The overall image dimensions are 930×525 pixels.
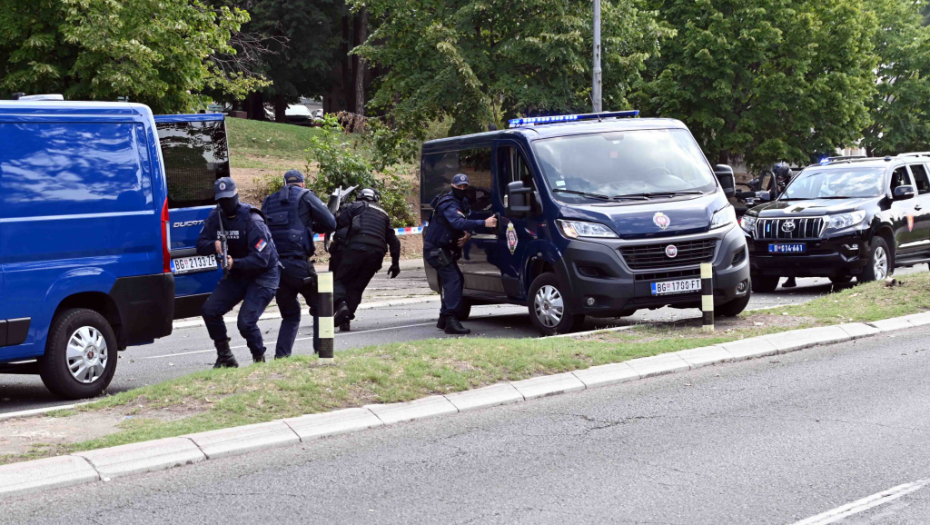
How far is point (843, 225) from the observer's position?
1599 cm

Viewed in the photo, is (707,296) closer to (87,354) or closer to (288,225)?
(288,225)

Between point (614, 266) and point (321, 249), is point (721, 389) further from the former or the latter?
point (321, 249)

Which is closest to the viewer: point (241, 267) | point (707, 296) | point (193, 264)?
point (241, 267)

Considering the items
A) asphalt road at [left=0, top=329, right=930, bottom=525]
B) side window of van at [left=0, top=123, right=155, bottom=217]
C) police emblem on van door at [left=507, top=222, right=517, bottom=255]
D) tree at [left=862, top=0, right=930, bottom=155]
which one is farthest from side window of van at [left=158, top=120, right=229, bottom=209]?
tree at [left=862, top=0, right=930, bottom=155]

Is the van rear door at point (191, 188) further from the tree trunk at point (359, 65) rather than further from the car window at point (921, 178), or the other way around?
the tree trunk at point (359, 65)

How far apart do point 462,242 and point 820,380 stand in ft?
15.9

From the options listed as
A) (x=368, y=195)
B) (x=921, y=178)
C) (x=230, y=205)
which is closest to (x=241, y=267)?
(x=230, y=205)

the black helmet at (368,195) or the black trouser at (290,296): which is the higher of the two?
the black helmet at (368,195)

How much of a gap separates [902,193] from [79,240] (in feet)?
40.1

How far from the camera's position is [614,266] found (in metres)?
11.3

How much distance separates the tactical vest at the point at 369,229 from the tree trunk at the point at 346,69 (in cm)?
3650

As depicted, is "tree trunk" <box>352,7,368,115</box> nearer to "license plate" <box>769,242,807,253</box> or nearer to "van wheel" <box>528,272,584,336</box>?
"license plate" <box>769,242,807,253</box>

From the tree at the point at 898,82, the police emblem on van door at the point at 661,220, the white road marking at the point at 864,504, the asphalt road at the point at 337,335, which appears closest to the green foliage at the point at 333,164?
the asphalt road at the point at 337,335

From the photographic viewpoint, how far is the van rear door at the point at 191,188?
445 inches
